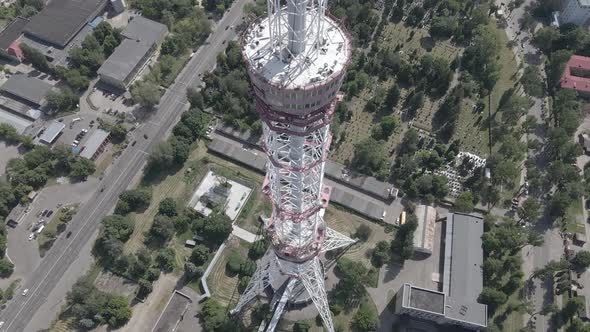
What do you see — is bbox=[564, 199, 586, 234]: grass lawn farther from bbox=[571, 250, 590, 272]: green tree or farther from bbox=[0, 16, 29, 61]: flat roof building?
bbox=[0, 16, 29, 61]: flat roof building

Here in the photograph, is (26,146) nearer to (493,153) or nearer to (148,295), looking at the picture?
(148,295)

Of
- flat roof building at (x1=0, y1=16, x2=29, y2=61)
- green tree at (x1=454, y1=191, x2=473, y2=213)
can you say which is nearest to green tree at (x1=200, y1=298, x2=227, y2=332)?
green tree at (x1=454, y1=191, x2=473, y2=213)

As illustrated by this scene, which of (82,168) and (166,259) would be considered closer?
(166,259)

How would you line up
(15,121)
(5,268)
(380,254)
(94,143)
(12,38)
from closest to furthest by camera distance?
(5,268), (380,254), (94,143), (15,121), (12,38)

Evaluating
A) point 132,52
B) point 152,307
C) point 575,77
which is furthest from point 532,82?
point 132,52

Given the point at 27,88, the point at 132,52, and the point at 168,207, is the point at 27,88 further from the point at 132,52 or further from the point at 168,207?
the point at 168,207
